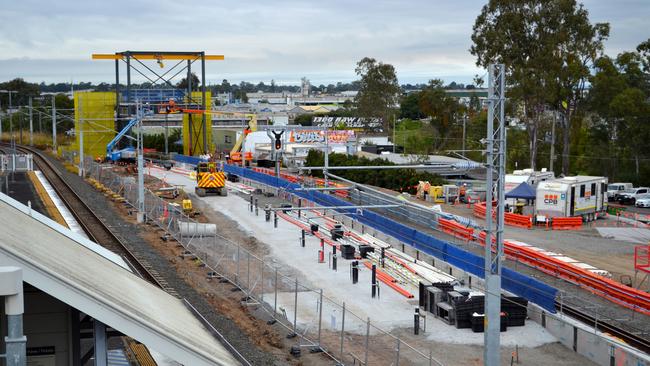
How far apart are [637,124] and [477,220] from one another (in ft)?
67.2

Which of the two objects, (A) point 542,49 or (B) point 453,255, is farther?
(A) point 542,49

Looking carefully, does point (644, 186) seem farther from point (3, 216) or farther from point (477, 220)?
point (3, 216)

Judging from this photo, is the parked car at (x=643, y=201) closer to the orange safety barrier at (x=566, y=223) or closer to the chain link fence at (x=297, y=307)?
the orange safety barrier at (x=566, y=223)

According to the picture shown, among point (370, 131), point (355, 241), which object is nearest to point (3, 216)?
point (355, 241)

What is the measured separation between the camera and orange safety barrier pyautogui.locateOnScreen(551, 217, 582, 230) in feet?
139

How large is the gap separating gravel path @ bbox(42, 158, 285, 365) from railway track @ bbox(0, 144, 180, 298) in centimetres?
32

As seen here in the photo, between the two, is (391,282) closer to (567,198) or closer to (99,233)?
(99,233)

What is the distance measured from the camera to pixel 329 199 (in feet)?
141

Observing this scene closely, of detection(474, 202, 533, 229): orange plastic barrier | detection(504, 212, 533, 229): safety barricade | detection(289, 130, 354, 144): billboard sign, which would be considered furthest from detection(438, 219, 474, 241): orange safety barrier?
detection(289, 130, 354, 144): billboard sign

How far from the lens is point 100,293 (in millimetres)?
7715

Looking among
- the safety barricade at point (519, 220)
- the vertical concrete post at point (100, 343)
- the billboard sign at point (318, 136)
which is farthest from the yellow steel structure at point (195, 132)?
the vertical concrete post at point (100, 343)

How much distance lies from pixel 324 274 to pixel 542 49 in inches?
1563

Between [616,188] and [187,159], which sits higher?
[187,159]

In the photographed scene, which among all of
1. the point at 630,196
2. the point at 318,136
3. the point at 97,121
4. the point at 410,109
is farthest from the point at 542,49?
the point at 410,109
